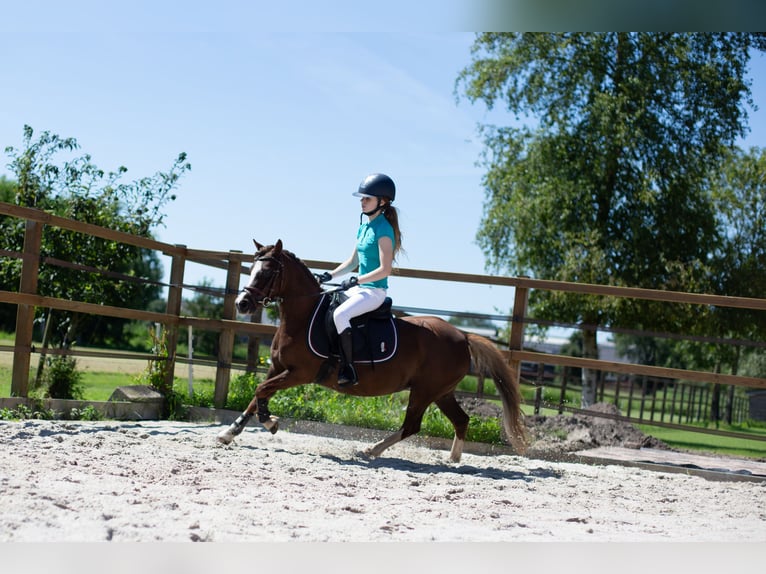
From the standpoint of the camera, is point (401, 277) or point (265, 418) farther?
point (401, 277)

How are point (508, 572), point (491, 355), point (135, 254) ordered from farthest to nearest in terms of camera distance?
1. point (135, 254)
2. point (491, 355)
3. point (508, 572)

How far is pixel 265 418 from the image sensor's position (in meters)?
6.07

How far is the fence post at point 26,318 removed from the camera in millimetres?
6203

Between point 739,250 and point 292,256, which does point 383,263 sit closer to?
point 292,256

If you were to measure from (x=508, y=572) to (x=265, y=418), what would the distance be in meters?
3.44

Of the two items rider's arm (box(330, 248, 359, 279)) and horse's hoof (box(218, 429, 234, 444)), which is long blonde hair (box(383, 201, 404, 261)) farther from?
horse's hoof (box(218, 429, 234, 444))

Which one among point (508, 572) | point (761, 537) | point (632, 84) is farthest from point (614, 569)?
point (632, 84)

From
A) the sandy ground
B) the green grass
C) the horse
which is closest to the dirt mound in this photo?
the sandy ground

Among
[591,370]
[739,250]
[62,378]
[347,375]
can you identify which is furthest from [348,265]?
[739,250]

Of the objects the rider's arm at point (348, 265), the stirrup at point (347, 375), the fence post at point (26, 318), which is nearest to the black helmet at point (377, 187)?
the rider's arm at point (348, 265)

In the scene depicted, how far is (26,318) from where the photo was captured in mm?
6215

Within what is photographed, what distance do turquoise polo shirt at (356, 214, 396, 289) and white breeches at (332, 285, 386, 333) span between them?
0.32 ft

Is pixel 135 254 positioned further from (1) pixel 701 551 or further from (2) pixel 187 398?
(1) pixel 701 551

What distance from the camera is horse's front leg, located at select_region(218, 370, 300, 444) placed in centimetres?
586
